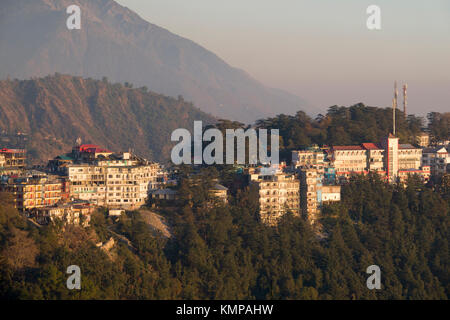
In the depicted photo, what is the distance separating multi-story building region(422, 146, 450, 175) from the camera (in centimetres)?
3189

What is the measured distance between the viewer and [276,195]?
25.6 meters

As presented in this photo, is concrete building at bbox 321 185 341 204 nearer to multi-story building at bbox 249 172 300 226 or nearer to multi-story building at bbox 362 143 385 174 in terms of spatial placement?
multi-story building at bbox 249 172 300 226

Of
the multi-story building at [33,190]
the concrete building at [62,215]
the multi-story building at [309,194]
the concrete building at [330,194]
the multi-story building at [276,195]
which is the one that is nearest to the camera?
the concrete building at [62,215]

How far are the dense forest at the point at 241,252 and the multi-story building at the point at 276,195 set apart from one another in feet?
1.43

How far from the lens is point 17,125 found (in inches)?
2470

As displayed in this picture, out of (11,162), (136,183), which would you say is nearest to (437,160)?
(136,183)

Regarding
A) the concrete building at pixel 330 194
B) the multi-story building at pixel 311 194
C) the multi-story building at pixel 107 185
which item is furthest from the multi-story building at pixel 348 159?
the multi-story building at pixel 107 185

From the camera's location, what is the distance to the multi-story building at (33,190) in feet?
73.7

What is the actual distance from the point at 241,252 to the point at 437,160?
40.0ft

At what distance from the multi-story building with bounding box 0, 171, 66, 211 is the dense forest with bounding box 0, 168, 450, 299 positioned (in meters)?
0.84

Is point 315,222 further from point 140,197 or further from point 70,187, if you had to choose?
point 70,187

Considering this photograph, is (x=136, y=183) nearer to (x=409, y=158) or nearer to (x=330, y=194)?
(x=330, y=194)

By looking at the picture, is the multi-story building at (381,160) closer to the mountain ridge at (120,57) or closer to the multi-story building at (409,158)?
the multi-story building at (409,158)

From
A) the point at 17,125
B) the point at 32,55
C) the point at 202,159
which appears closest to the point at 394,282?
the point at 202,159
